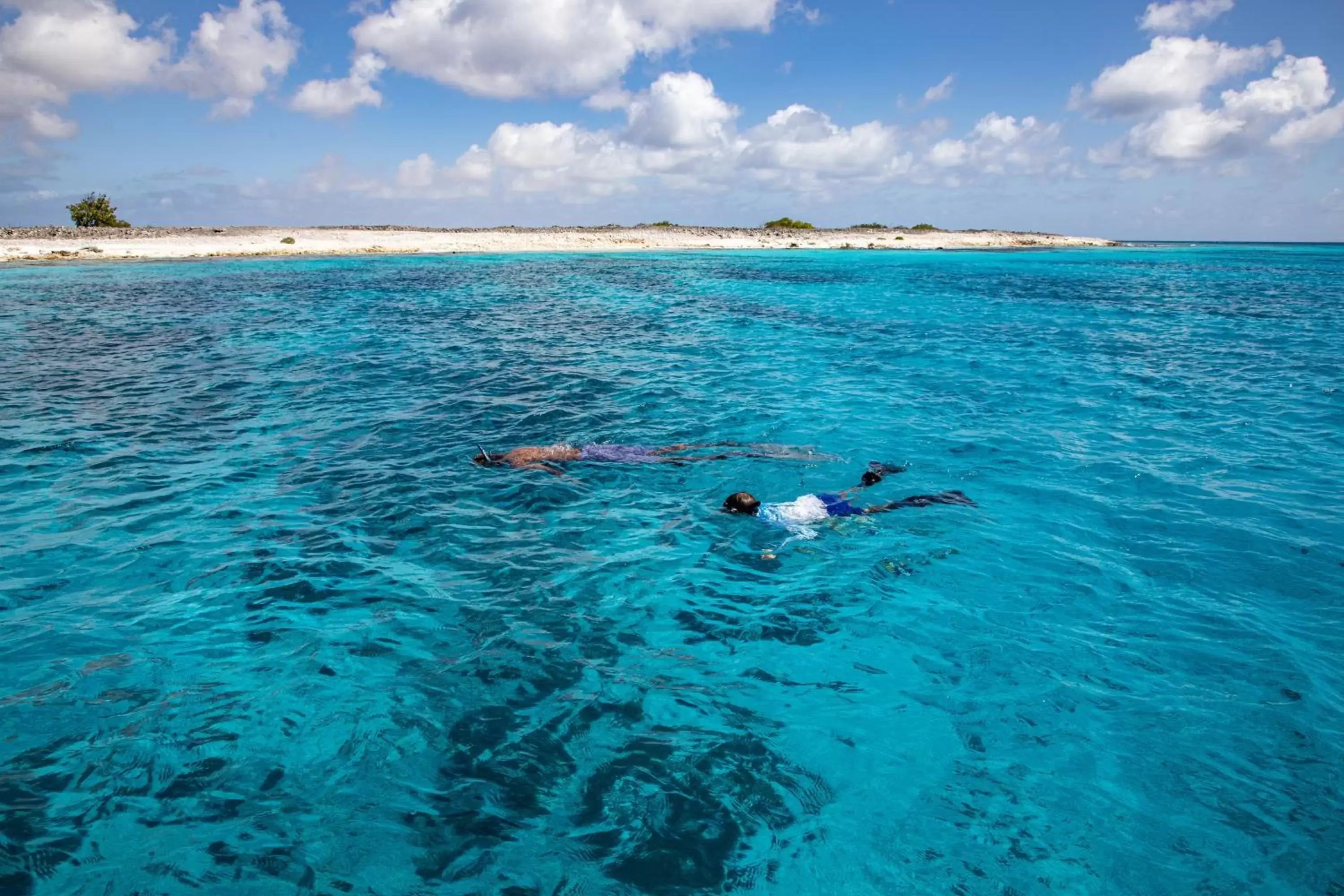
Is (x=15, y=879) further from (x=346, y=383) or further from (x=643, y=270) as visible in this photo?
(x=643, y=270)

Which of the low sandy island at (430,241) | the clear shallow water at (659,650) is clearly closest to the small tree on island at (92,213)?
the low sandy island at (430,241)

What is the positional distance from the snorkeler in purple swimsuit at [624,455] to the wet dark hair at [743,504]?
2.37 metres

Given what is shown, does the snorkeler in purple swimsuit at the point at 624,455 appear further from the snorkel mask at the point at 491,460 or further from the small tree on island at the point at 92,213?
the small tree on island at the point at 92,213

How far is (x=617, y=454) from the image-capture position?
1212 cm

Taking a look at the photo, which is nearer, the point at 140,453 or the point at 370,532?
the point at 370,532

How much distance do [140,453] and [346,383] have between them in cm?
615

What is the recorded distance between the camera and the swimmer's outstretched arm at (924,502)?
9969 millimetres

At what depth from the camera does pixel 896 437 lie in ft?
44.5

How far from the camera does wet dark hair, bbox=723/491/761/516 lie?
9.74m

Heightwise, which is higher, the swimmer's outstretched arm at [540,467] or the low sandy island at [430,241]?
the low sandy island at [430,241]

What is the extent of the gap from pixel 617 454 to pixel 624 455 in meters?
0.14

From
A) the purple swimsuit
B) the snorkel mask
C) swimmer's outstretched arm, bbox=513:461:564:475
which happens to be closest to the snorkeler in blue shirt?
the purple swimsuit

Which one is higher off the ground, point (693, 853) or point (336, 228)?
point (336, 228)

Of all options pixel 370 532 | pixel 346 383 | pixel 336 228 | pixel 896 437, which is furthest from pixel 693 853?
pixel 336 228
